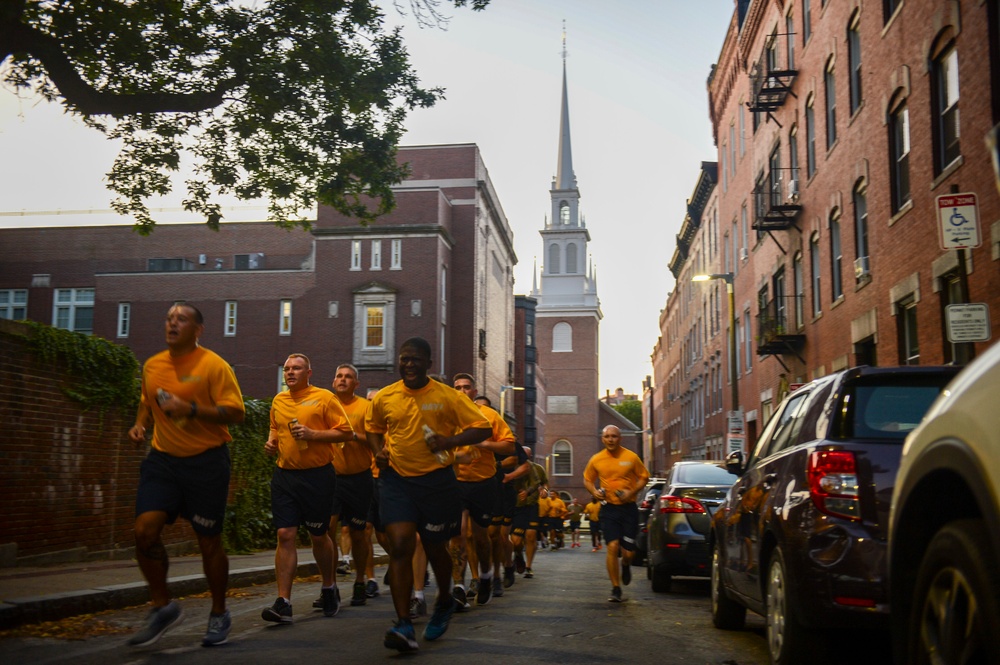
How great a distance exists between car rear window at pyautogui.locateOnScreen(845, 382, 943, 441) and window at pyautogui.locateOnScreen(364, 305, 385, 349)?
161ft

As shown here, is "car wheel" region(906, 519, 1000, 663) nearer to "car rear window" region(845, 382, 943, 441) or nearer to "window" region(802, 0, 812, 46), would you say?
"car rear window" region(845, 382, 943, 441)

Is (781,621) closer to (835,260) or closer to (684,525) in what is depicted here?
(684,525)

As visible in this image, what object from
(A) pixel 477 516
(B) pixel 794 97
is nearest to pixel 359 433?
(A) pixel 477 516

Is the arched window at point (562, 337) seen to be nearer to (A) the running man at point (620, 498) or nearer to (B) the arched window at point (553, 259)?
(B) the arched window at point (553, 259)

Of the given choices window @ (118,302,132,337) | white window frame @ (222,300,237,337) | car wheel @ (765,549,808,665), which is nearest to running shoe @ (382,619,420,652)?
car wheel @ (765,549,808,665)

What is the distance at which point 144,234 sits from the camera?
17.2 m

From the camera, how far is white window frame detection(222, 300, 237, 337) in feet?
188

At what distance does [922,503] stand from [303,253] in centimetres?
7010

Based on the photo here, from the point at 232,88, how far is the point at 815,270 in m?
14.5

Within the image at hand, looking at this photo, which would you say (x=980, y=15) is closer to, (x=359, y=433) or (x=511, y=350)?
(x=359, y=433)

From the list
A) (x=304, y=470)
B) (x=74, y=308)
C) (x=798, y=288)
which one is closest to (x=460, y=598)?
(x=304, y=470)

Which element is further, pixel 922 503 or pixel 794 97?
pixel 794 97

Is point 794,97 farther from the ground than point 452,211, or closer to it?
closer to it

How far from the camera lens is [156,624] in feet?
21.9
